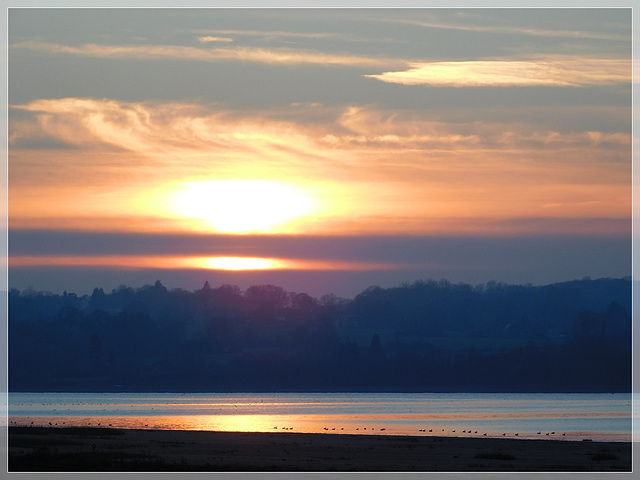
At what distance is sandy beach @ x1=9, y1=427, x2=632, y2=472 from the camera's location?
46.9 metres

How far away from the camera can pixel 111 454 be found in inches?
2024

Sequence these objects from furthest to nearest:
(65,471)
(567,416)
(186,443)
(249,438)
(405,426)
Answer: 1. (567,416)
2. (405,426)
3. (249,438)
4. (186,443)
5. (65,471)

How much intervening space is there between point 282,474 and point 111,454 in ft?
39.4

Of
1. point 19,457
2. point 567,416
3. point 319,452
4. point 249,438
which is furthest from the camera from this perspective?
point 567,416

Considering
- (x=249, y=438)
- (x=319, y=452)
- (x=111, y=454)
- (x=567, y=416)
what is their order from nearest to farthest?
1. (x=111, y=454)
2. (x=319, y=452)
3. (x=249, y=438)
4. (x=567, y=416)

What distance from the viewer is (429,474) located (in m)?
45.9

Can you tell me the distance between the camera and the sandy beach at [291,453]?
46938 mm

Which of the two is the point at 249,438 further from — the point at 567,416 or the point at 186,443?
the point at 567,416

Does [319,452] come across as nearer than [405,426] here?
Yes

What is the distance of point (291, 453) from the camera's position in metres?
56.9

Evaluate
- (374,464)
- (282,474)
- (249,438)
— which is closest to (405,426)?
(249,438)

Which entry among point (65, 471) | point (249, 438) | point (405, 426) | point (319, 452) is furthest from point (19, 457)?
point (405, 426)

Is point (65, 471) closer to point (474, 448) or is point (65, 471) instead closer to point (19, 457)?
point (19, 457)

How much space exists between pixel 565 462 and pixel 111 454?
83.6 feet
